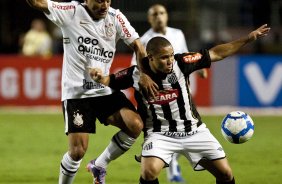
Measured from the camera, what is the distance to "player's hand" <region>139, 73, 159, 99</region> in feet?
24.9

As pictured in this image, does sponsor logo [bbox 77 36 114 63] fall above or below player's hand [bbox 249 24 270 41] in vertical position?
below

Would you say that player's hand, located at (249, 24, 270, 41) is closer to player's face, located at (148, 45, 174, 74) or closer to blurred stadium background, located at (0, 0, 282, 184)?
player's face, located at (148, 45, 174, 74)

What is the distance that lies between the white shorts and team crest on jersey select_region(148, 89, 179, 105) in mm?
322

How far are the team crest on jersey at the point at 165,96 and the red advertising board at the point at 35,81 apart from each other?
37.8 feet

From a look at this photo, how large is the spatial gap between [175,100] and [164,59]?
46 centimetres

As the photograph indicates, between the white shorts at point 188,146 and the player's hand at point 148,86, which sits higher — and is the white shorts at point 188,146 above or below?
below

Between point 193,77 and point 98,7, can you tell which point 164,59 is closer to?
point 98,7

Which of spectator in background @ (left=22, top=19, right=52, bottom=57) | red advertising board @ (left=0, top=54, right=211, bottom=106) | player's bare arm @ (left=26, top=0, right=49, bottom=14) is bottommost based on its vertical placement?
red advertising board @ (left=0, top=54, right=211, bottom=106)

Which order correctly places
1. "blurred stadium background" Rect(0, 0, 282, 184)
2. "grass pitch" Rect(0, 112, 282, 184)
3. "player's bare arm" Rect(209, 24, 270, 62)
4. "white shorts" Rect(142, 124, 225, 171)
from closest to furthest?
"white shorts" Rect(142, 124, 225, 171) < "player's bare arm" Rect(209, 24, 270, 62) < "grass pitch" Rect(0, 112, 282, 184) < "blurred stadium background" Rect(0, 0, 282, 184)

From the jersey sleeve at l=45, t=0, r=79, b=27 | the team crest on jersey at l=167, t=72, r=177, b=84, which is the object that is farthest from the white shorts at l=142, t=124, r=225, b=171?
the jersey sleeve at l=45, t=0, r=79, b=27

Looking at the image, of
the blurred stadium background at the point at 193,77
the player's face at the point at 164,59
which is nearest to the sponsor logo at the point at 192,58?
the player's face at the point at 164,59

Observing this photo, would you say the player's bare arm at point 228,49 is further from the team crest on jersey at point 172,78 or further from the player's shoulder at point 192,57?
the team crest on jersey at point 172,78

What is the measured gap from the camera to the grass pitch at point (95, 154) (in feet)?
33.1

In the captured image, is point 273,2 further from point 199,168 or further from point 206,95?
point 199,168
